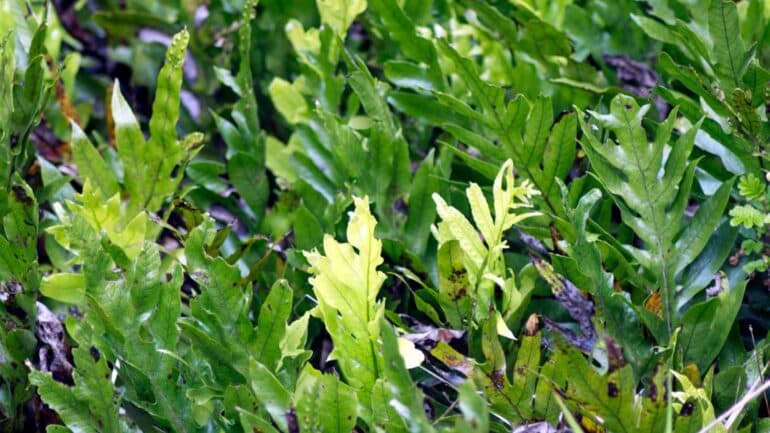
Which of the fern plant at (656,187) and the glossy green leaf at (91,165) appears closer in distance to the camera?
the fern plant at (656,187)

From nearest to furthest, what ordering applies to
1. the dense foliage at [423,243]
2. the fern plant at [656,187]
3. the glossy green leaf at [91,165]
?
the dense foliage at [423,243] < the fern plant at [656,187] < the glossy green leaf at [91,165]

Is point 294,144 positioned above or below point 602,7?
below

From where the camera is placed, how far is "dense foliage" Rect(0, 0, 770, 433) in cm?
116

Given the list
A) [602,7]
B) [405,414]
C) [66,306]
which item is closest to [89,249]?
[66,306]

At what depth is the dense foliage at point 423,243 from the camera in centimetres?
116

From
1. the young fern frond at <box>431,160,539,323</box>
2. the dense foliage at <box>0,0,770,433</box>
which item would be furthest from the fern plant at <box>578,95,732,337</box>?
the young fern frond at <box>431,160,539,323</box>

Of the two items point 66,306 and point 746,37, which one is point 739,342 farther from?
point 66,306

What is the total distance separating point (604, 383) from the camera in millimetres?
1035

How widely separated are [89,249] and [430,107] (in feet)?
2.04

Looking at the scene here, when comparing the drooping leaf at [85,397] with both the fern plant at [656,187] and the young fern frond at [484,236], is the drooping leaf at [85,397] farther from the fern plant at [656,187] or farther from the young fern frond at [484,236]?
the fern plant at [656,187]

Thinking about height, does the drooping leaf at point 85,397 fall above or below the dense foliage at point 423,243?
below

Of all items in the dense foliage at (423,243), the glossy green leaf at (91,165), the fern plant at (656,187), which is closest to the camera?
the dense foliage at (423,243)

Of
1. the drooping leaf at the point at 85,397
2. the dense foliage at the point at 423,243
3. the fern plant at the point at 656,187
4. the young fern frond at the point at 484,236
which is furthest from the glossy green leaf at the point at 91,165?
the fern plant at the point at 656,187

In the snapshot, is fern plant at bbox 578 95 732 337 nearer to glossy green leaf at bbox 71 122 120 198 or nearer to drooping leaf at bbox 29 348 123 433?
drooping leaf at bbox 29 348 123 433
